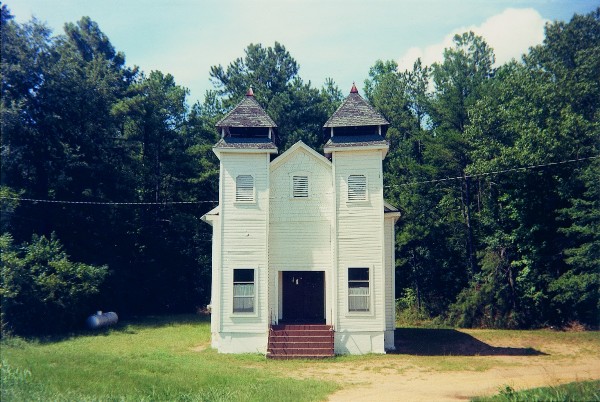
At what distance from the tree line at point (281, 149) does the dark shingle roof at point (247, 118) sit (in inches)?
432

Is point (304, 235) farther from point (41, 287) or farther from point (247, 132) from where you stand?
point (41, 287)

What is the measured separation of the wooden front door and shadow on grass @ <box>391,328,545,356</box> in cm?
398

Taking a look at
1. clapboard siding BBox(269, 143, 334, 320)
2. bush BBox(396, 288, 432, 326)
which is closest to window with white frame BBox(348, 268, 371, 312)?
clapboard siding BBox(269, 143, 334, 320)

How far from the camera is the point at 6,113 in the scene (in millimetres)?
24703

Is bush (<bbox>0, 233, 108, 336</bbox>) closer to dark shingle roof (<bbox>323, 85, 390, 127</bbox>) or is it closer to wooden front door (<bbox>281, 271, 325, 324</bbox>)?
wooden front door (<bbox>281, 271, 325, 324</bbox>)

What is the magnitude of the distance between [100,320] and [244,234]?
10736 millimetres

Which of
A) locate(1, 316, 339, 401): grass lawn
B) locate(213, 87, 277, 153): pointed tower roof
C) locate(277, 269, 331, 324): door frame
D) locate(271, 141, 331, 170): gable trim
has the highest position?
locate(213, 87, 277, 153): pointed tower roof

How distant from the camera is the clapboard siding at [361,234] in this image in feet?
66.9

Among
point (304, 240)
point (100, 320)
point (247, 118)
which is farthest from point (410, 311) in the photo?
point (100, 320)

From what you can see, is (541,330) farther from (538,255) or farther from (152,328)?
(152,328)

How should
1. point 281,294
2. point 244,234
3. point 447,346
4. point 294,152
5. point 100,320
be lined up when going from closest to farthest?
1. point 244,234
2. point 294,152
3. point 447,346
4. point 281,294
5. point 100,320

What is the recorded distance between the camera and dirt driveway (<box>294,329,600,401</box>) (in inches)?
555

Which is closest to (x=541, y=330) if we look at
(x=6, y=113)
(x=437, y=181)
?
(x=437, y=181)

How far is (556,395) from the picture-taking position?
10.9 m
